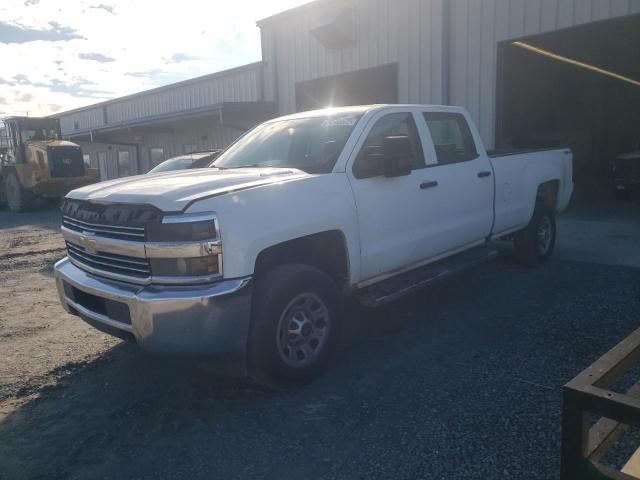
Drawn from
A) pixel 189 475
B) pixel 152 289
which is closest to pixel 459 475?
pixel 189 475

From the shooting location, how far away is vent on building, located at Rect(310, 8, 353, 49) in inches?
520

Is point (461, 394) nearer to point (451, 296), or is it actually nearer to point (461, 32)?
point (451, 296)

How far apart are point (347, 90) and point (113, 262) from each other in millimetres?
13329

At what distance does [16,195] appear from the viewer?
17.8 meters

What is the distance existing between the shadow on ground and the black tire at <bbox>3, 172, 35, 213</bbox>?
604 inches

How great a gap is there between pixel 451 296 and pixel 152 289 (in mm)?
3604

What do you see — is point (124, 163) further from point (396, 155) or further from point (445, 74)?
point (396, 155)

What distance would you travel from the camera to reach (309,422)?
328 centimetres

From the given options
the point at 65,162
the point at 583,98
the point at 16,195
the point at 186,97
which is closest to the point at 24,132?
the point at 16,195

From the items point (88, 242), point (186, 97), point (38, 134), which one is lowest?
point (88, 242)

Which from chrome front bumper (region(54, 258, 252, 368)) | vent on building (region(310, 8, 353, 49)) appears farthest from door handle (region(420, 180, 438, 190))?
vent on building (region(310, 8, 353, 49))

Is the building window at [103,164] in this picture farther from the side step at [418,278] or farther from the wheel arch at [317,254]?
the wheel arch at [317,254]

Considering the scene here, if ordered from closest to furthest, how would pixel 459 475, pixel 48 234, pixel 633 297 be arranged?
pixel 459 475
pixel 633 297
pixel 48 234

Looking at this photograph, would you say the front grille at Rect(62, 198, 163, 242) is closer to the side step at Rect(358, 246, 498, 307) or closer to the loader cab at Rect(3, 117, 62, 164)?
the side step at Rect(358, 246, 498, 307)
